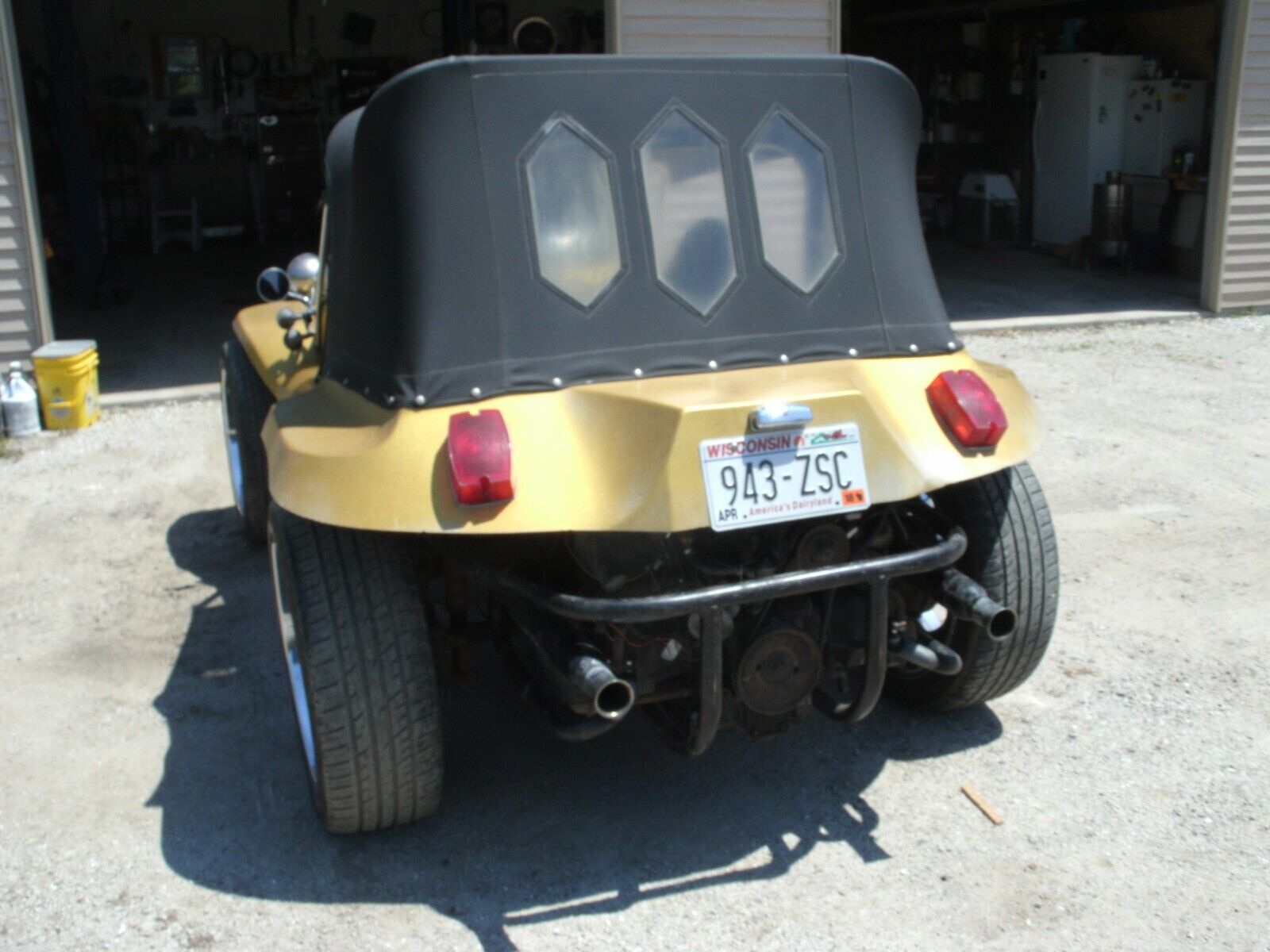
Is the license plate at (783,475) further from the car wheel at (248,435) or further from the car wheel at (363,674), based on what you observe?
the car wheel at (248,435)

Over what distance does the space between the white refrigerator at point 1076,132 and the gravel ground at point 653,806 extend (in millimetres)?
9372

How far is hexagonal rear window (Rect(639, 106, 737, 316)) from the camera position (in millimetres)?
3504

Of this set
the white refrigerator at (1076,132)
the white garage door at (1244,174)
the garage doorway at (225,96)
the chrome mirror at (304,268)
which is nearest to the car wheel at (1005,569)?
the chrome mirror at (304,268)

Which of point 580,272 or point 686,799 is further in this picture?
point 686,799

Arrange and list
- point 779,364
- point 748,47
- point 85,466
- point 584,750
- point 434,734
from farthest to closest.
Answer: point 748,47 → point 85,466 → point 584,750 → point 779,364 → point 434,734

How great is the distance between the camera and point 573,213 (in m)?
3.42

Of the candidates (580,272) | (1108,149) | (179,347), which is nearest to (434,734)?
(580,272)

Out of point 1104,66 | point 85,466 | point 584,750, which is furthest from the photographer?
point 1104,66

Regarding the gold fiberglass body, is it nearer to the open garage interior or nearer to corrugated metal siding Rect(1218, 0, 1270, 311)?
the open garage interior

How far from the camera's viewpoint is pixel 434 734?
132 inches

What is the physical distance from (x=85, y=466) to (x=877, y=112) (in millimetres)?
5010

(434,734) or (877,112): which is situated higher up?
(877,112)

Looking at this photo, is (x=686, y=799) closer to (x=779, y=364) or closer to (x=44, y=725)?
(x=779, y=364)

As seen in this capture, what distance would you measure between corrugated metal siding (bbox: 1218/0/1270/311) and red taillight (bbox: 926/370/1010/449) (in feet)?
27.3
